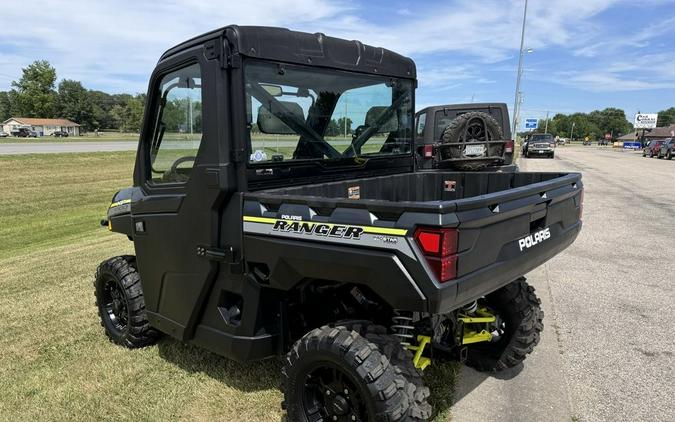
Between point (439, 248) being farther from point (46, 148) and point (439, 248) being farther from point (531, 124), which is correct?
point (531, 124)

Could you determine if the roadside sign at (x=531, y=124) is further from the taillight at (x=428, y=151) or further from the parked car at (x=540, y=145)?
the taillight at (x=428, y=151)

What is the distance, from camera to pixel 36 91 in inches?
3925

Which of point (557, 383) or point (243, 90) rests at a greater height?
point (243, 90)

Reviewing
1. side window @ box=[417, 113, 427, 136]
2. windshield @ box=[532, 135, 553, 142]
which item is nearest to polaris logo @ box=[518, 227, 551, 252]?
side window @ box=[417, 113, 427, 136]

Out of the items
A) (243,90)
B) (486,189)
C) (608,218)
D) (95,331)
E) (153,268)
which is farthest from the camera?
(608,218)

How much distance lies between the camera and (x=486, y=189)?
3.99 metres

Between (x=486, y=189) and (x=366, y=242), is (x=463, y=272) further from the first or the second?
(x=486, y=189)

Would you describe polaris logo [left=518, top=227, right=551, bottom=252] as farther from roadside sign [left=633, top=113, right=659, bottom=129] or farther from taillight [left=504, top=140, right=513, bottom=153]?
roadside sign [left=633, top=113, right=659, bottom=129]

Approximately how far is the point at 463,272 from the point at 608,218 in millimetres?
9177

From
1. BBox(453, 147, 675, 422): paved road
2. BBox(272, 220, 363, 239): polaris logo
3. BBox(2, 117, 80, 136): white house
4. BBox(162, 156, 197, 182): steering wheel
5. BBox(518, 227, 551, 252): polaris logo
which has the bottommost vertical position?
BBox(453, 147, 675, 422): paved road

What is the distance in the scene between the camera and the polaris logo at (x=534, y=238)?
8.72ft

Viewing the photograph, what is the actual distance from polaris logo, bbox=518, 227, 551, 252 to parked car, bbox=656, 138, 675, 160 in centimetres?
3984

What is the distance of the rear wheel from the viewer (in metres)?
3.94

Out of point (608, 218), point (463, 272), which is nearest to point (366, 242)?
point (463, 272)
